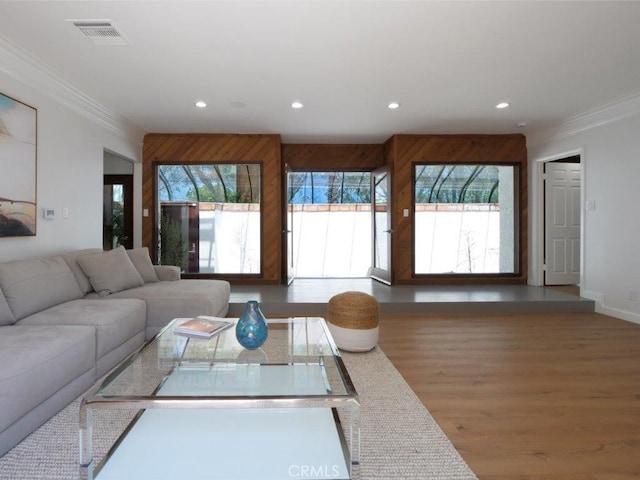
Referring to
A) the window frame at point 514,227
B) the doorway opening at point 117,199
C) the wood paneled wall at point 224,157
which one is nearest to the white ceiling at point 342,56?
the wood paneled wall at point 224,157

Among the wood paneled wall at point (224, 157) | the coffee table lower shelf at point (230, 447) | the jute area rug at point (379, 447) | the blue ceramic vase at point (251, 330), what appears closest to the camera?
the coffee table lower shelf at point (230, 447)

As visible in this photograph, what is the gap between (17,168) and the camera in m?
3.11

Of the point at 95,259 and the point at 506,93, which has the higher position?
the point at 506,93

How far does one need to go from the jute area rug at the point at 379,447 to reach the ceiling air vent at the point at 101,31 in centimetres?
258

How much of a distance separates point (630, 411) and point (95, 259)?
13.5ft

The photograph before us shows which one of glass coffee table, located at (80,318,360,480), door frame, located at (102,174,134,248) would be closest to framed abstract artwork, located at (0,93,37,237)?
glass coffee table, located at (80,318,360,480)

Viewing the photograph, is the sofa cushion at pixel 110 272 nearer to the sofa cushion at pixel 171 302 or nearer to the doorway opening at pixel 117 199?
the sofa cushion at pixel 171 302

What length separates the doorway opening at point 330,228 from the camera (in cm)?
901

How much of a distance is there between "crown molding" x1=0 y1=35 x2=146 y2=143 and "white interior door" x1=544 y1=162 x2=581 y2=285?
6.42 m

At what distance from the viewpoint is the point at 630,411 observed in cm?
207

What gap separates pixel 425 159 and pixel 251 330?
15.4 ft

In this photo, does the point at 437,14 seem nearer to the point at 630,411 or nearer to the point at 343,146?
the point at 630,411

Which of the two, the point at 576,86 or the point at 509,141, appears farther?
the point at 509,141

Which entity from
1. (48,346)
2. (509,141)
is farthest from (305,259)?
(48,346)
